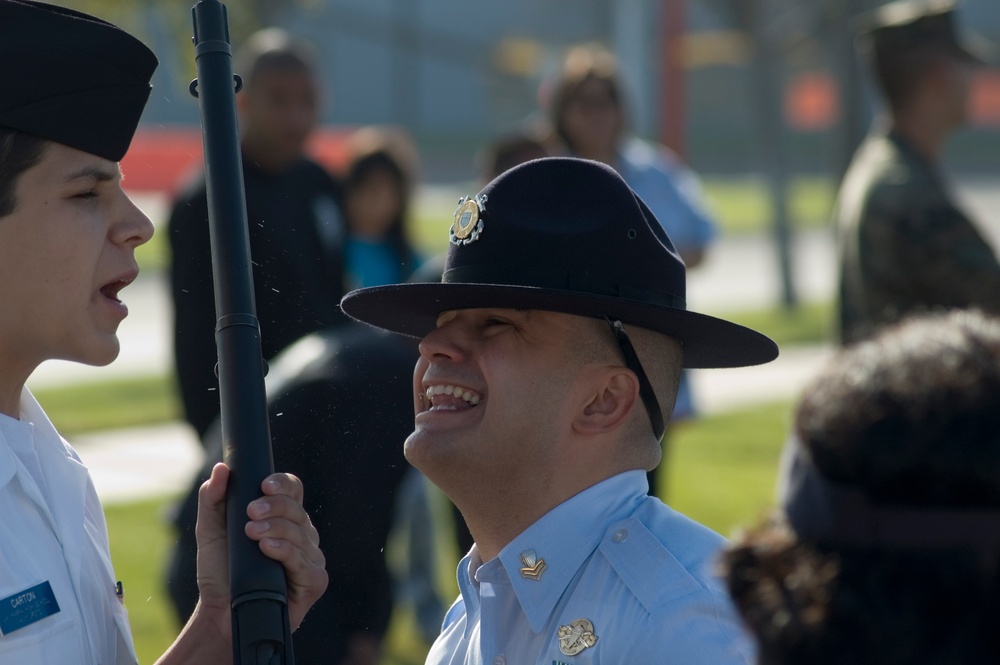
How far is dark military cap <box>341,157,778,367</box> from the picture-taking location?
7.10 feet

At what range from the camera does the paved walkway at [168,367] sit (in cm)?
805

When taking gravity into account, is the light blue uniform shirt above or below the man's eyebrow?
below

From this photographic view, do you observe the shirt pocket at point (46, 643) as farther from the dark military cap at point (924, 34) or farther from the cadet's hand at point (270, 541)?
the dark military cap at point (924, 34)

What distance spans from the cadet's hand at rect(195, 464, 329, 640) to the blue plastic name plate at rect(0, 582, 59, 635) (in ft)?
0.69

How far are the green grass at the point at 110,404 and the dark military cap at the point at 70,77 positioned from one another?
706 cm

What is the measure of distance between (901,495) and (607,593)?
89cm

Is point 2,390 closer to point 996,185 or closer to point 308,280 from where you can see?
point 308,280

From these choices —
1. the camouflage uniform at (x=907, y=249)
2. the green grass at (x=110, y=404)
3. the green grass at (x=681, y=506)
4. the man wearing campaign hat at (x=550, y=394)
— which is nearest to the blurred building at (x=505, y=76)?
the green grass at (x=110, y=404)

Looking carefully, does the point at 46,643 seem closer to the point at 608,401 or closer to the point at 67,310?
the point at 67,310

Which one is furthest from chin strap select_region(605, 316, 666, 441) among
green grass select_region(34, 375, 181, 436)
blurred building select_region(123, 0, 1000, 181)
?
blurred building select_region(123, 0, 1000, 181)

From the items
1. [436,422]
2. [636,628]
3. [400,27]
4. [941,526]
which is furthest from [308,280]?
[400,27]

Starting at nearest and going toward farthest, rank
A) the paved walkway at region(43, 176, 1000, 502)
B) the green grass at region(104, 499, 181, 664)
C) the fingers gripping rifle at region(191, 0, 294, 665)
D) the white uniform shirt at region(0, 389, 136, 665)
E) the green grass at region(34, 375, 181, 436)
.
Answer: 1. the fingers gripping rifle at region(191, 0, 294, 665)
2. the white uniform shirt at region(0, 389, 136, 665)
3. the green grass at region(104, 499, 181, 664)
4. the paved walkway at region(43, 176, 1000, 502)
5. the green grass at region(34, 375, 181, 436)

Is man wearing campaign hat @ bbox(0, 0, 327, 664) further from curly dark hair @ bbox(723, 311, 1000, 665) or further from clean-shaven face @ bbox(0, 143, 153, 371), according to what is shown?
curly dark hair @ bbox(723, 311, 1000, 665)

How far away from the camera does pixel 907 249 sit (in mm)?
5016
